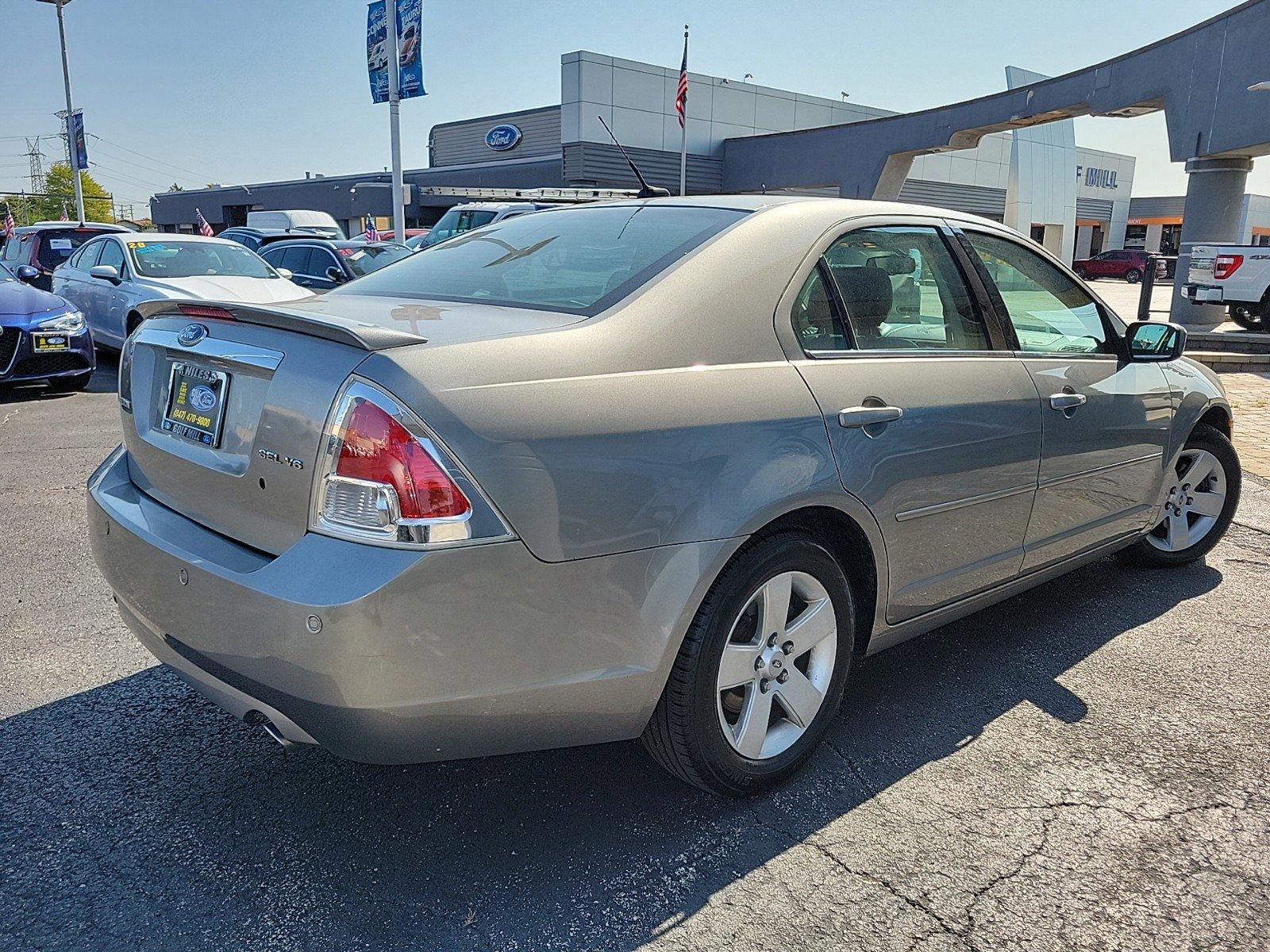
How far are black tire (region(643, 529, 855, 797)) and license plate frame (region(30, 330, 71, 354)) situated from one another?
29.3 ft

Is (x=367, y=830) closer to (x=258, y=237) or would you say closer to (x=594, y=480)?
(x=594, y=480)

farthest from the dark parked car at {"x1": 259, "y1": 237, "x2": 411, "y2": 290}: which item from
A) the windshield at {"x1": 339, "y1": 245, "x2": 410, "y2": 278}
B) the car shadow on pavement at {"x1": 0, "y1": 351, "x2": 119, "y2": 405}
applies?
the car shadow on pavement at {"x1": 0, "y1": 351, "x2": 119, "y2": 405}

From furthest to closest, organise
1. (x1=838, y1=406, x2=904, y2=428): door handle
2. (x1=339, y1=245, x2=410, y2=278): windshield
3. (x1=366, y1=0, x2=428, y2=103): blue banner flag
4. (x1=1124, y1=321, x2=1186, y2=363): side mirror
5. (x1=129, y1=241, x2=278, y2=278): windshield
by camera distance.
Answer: (x1=366, y1=0, x2=428, y2=103): blue banner flag < (x1=339, y1=245, x2=410, y2=278): windshield < (x1=129, y1=241, x2=278, y2=278): windshield < (x1=1124, y1=321, x2=1186, y2=363): side mirror < (x1=838, y1=406, x2=904, y2=428): door handle

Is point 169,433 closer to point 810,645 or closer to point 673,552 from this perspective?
point 673,552

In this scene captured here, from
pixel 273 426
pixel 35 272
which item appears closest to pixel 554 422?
pixel 273 426

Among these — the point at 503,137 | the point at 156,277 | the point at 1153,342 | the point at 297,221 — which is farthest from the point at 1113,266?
the point at 1153,342

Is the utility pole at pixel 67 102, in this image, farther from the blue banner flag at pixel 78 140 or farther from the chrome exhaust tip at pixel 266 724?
the chrome exhaust tip at pixel 266 724

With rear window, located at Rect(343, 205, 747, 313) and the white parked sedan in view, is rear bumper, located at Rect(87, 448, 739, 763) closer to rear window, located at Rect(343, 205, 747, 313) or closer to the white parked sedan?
rear window, located at Rect(343, 205, 747, 313)

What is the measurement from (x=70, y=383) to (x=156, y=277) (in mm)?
1473

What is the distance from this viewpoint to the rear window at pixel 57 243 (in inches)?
624

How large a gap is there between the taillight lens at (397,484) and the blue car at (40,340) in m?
8.78

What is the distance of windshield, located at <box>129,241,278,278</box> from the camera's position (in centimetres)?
1081

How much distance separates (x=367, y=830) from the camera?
2.54 meters

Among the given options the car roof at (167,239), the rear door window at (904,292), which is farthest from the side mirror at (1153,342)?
the car roof at (167,239)
